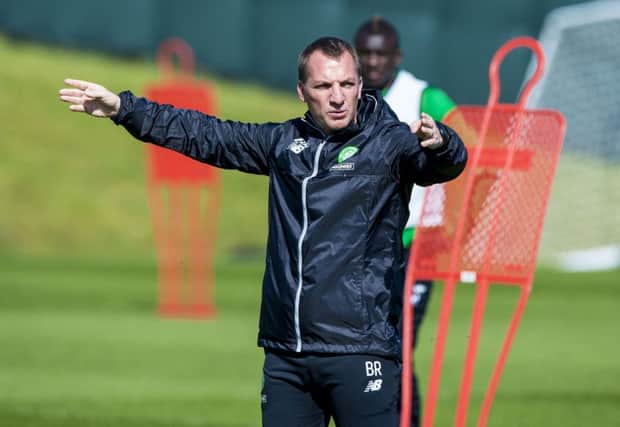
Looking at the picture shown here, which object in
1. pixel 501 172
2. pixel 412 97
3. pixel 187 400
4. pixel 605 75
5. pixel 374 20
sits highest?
pixel 605 75

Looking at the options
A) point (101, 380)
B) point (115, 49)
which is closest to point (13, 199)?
point (115, 49)

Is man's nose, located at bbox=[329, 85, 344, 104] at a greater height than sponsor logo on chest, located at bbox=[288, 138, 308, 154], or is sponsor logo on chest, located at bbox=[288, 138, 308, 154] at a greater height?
man's nose, located at bbox=[329, 85, 344, 104]

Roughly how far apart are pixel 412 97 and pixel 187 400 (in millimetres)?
3584

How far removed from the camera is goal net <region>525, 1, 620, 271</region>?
19.9 metres

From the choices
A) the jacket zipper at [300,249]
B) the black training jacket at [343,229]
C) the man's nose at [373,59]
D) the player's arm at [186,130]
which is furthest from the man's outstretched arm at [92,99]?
the man's nose at [373,59]

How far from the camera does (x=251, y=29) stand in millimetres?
22594

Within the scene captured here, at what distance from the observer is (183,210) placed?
2238 cm

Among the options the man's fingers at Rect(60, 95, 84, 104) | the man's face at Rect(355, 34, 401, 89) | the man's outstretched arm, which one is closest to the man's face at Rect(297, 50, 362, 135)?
the man's outstretched arm

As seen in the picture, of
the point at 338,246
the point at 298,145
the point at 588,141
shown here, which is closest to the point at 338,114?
the point at 298,145

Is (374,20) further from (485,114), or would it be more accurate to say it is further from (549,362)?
(549,362)

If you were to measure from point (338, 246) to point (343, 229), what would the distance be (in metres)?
0.06

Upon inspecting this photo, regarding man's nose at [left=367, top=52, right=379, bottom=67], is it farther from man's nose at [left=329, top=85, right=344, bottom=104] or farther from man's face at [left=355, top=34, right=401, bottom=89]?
man's nose at [left=329, top=85, right=344, bottom=104]

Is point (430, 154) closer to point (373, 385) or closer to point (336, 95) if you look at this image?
point (336, 95)

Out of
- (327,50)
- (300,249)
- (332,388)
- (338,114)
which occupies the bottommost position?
(332,388)
